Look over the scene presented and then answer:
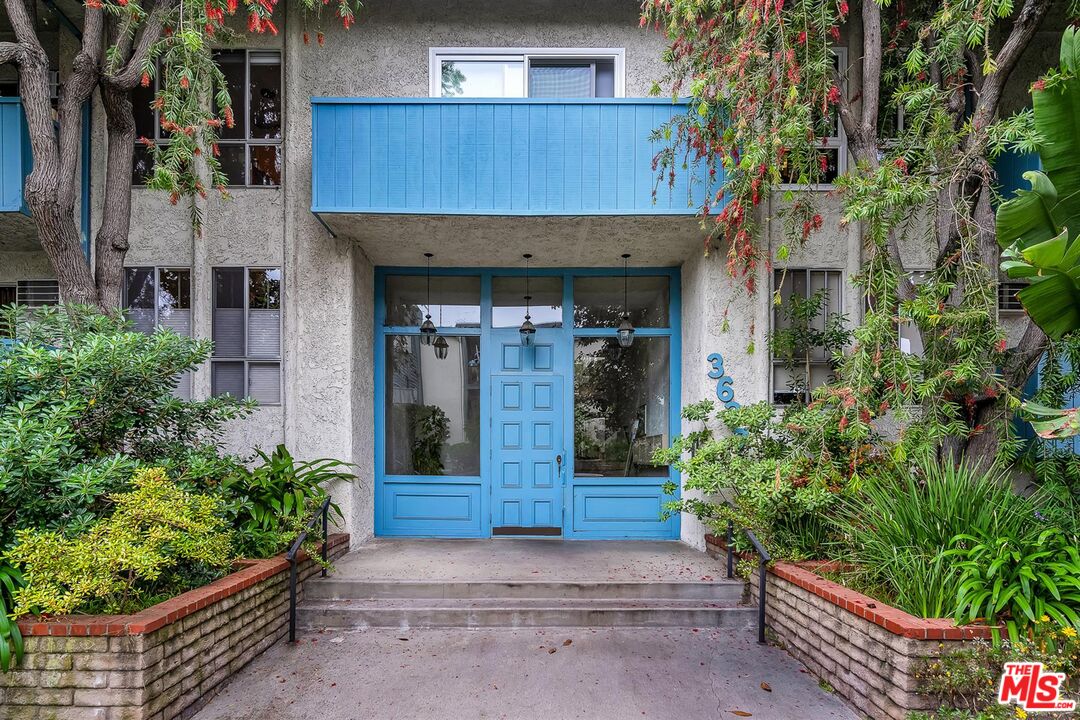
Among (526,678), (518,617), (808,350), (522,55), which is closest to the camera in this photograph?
(526,678)

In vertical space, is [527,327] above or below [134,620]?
above

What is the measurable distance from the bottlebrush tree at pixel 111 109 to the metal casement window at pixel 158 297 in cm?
114

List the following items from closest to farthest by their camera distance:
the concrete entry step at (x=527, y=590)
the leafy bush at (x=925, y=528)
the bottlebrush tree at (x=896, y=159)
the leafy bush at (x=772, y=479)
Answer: the leafy bush at (x=925, y=528) → the bottlebrush tree at (x=896, y=159) → the leafy bush at (x=772, y=479) → the concrete entry step at (x=527, y=590)

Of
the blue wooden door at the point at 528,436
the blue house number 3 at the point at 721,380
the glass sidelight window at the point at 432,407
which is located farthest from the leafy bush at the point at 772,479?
the glass sidelight window at the point at 432,407

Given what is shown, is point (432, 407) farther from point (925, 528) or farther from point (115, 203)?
point (925, 528)

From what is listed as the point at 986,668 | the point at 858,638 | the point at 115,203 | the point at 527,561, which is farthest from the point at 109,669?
the point at 986,668

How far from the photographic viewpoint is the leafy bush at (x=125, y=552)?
294 cm

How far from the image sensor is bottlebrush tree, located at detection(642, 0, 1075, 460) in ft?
12.4

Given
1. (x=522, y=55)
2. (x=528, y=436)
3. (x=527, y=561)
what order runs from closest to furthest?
(x=527, y=561) < (x=522, y=55) < (x=528, y=436)

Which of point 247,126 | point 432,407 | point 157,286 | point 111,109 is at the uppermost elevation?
point 247,126

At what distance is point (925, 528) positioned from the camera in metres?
3.47

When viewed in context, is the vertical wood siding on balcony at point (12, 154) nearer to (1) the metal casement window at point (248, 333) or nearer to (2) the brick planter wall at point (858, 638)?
(1) the metal casement window at point (248, 333)

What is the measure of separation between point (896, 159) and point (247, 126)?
22.7 feet

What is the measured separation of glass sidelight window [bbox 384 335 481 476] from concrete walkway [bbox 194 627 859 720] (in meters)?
2.44
